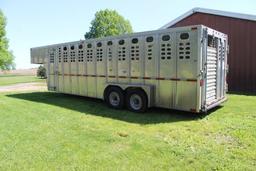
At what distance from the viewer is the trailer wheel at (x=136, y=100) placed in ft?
30.5

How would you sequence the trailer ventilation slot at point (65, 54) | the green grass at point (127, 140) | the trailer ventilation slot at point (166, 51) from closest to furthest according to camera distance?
the green grass at point (127, 140) < the trailer ventilation slot at point (166, 51) < the trailer ventilation slot at point (65, 54)

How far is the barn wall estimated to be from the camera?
1581cm

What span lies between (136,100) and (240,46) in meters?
9.37

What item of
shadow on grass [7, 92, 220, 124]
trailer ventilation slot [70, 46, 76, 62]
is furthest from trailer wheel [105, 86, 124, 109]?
trailer ventilation slot [70, 46, 76, 62]

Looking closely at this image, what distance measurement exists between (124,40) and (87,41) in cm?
215

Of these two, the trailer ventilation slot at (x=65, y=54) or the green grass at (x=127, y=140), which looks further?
the trailer ventilation slot at (x=65, y=54)

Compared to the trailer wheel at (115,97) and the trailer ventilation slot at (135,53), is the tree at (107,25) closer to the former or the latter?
the trailer wheel at (115,97)

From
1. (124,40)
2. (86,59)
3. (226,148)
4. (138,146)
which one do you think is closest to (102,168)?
(138,146)

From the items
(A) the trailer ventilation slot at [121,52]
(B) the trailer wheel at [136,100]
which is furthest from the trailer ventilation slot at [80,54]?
(B) the trailer wheel at [136,100]

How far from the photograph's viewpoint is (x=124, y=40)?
32.8ft

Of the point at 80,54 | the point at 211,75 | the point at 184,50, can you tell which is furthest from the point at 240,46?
the point at 80,54

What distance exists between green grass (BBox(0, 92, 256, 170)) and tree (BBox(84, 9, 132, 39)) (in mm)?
46040

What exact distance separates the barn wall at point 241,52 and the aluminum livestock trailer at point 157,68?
673 cm

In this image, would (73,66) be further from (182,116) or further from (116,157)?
(116,157)
